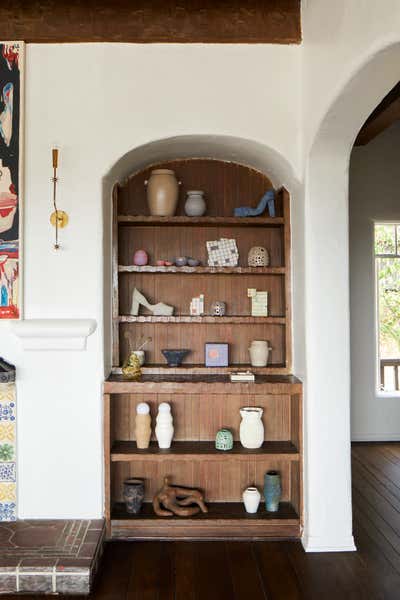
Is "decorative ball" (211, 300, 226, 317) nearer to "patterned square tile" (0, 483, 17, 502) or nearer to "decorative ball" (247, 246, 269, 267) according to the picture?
"decorative ball" (247, 246, 269, 267)

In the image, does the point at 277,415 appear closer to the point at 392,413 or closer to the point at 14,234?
the point at 14,234

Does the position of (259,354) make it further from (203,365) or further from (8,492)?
(8,492)

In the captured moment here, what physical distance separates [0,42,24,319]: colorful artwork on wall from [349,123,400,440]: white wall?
377 cm

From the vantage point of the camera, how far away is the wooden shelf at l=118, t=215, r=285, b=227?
3707mm

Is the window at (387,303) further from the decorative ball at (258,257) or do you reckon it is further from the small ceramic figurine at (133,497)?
the small ceramic figurine at (133,497)

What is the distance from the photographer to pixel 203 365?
153 inches

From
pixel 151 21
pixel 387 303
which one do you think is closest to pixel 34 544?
pixel 151 21

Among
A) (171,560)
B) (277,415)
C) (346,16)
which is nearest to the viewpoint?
(346,16)

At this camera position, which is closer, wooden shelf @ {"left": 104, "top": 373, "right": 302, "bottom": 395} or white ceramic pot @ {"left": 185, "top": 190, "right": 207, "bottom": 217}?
wooden shelf @ {"left": 104, "top": 373, "right": 302, "bottom": 395}

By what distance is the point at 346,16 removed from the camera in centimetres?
258

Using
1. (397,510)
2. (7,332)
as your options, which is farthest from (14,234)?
(397,510)

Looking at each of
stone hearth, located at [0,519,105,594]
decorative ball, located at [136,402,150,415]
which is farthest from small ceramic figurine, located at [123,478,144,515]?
decorative ball, located at [136,402,150,415]

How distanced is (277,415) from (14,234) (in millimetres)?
2129

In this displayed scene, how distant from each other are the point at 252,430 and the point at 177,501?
2.23 feet
